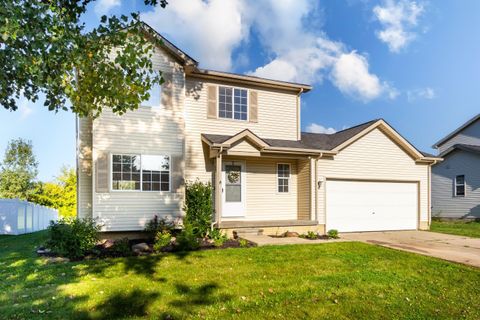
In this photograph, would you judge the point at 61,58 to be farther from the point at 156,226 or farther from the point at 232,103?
the point at 232,103

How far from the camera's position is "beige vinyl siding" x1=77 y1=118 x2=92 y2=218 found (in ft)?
39.2

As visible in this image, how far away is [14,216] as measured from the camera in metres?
16.9

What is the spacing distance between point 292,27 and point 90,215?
975 cm

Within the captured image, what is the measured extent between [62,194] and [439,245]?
23.7 meters

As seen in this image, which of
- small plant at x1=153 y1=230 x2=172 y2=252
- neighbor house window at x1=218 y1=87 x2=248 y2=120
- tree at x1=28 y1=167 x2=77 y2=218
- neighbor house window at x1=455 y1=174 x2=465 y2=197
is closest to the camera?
small plant at x1=153 y1=230 x2=172 y2=252

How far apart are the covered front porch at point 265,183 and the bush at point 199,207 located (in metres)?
0.43

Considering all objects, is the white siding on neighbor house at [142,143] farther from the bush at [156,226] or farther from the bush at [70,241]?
the bush at [70,241]

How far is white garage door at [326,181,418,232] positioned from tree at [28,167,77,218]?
18.5 meters

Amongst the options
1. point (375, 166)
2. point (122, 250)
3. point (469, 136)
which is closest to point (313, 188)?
point (375, 166)

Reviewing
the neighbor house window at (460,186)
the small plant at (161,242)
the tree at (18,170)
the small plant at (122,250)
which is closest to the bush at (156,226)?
the small plant at (161,242)

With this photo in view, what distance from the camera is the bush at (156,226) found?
38.6 ft

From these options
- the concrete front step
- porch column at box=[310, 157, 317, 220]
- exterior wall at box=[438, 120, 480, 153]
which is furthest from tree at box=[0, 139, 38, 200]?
exterior wall at box=[438, 120, 480, 153]

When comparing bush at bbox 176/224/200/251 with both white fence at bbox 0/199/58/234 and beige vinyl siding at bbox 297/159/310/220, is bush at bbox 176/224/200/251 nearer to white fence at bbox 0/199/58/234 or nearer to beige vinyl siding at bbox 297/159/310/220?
beige vinyl siding at bbox 297/159/310/220

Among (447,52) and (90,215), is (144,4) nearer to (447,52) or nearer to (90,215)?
(90,215)
